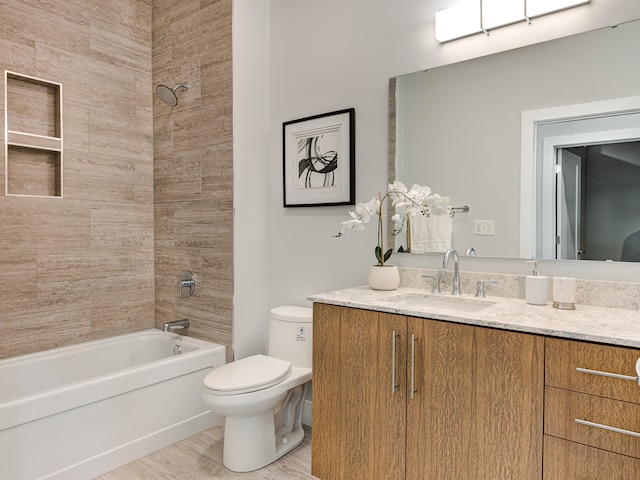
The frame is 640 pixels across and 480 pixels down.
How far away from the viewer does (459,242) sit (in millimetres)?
2070

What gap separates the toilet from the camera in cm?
201

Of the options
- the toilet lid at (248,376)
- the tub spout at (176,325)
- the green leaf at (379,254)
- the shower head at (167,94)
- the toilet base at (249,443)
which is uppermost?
the shower head at (167,94)

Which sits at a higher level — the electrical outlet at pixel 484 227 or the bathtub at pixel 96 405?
the electrical outlet at pixel 484 227

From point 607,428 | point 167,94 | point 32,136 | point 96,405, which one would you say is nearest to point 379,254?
point 607,428

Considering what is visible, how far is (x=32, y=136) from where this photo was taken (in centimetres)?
259

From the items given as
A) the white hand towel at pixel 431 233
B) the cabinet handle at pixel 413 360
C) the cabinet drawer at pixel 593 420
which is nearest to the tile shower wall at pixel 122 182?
the white hand towel at pixel 431 233

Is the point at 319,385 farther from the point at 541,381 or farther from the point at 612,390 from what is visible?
the point at 612,390

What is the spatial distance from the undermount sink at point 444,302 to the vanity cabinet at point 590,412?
19.3 inches

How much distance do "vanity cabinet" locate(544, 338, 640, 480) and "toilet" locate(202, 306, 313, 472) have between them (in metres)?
1.19

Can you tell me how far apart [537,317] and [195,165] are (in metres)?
2.21

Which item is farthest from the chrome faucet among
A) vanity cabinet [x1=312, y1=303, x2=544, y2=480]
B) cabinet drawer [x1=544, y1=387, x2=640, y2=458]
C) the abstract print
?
the abstract print

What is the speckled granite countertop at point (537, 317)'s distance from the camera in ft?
4.30

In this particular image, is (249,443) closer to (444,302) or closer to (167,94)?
(444,302)

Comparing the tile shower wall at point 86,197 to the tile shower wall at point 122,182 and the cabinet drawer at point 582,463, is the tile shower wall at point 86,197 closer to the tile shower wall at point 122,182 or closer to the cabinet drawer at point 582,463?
the tile shower wall at point 122,182
